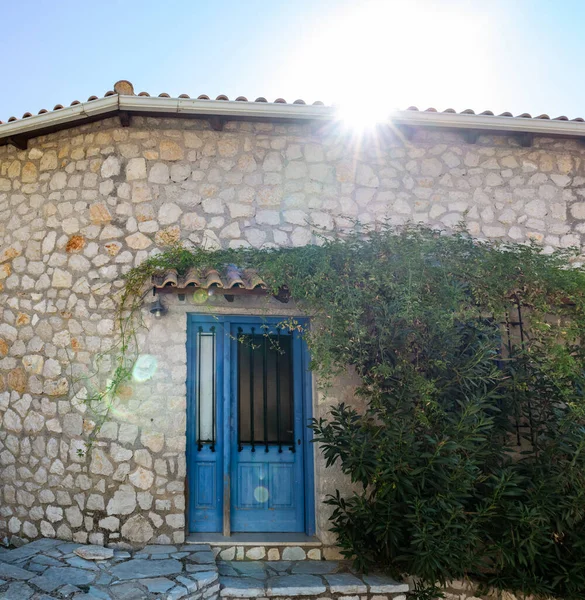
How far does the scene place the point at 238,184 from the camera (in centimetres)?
581

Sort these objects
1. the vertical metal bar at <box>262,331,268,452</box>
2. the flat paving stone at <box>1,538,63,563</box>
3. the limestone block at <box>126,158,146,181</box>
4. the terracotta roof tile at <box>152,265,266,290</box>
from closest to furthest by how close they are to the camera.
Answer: the flat paving stone at <box>1,538,63,563</box> < the terracotta roof tile at <box>152,265,266,290</box> < the vertical metal bar at <box>262,331,268,452</box> < the limestone block at <box>126,158,146,181</box>

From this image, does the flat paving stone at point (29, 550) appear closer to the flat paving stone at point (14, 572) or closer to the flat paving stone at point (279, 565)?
the flat paving stone at point (14, 572)

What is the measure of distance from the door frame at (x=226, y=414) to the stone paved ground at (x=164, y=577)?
47 cm

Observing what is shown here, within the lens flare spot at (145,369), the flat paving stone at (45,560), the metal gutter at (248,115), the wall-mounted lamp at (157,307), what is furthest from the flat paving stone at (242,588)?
the metal gutter at (248,115)

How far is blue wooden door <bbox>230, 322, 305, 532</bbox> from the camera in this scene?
5.38 meters

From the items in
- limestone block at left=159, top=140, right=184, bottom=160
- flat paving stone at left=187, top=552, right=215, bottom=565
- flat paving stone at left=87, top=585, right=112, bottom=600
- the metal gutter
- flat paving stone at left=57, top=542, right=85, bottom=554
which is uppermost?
the metal gutter

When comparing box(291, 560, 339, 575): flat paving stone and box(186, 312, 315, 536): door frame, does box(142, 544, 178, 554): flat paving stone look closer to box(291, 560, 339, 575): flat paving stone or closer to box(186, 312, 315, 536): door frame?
Result: box(186, 312, 315, 536): door frame

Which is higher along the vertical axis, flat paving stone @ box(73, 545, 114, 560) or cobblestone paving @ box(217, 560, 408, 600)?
flat paving stone @ box(73, 545, 114, 560)

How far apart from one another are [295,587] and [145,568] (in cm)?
127

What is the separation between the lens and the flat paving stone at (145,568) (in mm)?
4363

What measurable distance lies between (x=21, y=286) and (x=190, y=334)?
1.98 m

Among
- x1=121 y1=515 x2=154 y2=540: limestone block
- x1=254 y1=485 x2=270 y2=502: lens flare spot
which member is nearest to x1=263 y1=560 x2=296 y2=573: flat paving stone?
x1=254 y1=485 x2=270 y2=502: lens flare spot

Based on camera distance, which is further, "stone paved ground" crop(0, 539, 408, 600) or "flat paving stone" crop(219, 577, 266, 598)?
"flat paving stone" crop(219, 577, 266, 598)

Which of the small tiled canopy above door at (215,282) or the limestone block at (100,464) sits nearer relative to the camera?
the small tiled canopy above door at (215,282)
